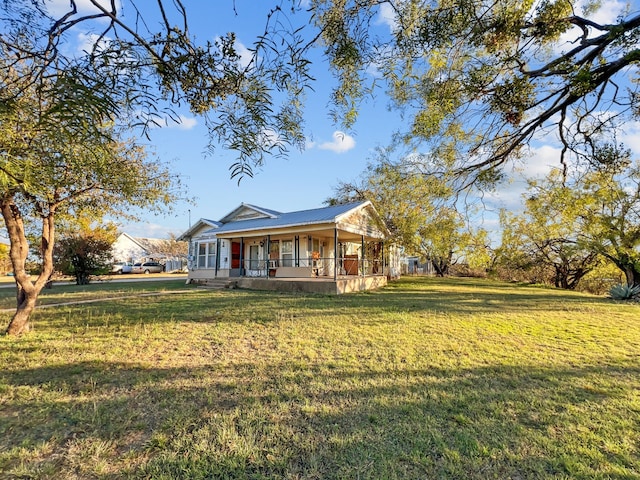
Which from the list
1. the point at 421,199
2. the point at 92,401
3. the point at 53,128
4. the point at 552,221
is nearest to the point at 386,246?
the point at 552,221

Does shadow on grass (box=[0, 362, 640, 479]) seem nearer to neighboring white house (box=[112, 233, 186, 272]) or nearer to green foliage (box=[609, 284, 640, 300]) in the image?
green foliage (box=[609, 284, 640, 300])

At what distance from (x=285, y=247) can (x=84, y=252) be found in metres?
12.3

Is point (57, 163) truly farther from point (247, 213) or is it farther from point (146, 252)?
point (146, 252)

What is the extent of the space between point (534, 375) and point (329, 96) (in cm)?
452

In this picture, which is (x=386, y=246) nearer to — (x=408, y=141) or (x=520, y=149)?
(x=520, y=149)

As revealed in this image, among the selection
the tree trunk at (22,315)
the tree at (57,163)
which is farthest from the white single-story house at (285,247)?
the tree trunk at (22,315)

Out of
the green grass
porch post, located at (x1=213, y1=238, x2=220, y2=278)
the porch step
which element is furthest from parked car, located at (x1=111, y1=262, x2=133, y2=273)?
the green grass

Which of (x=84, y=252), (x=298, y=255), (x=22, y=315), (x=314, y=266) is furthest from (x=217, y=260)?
(x=22, y=315)

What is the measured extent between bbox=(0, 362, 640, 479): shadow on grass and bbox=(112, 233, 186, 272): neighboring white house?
146ft

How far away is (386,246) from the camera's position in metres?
18.3

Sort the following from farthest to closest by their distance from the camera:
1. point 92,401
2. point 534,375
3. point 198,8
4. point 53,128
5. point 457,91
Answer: point 534,375, point 457,91, point 92,401, point 198,8, point 53,128

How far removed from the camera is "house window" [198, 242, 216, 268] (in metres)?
19.8

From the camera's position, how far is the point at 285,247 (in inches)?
732

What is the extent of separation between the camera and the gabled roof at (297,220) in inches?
571
